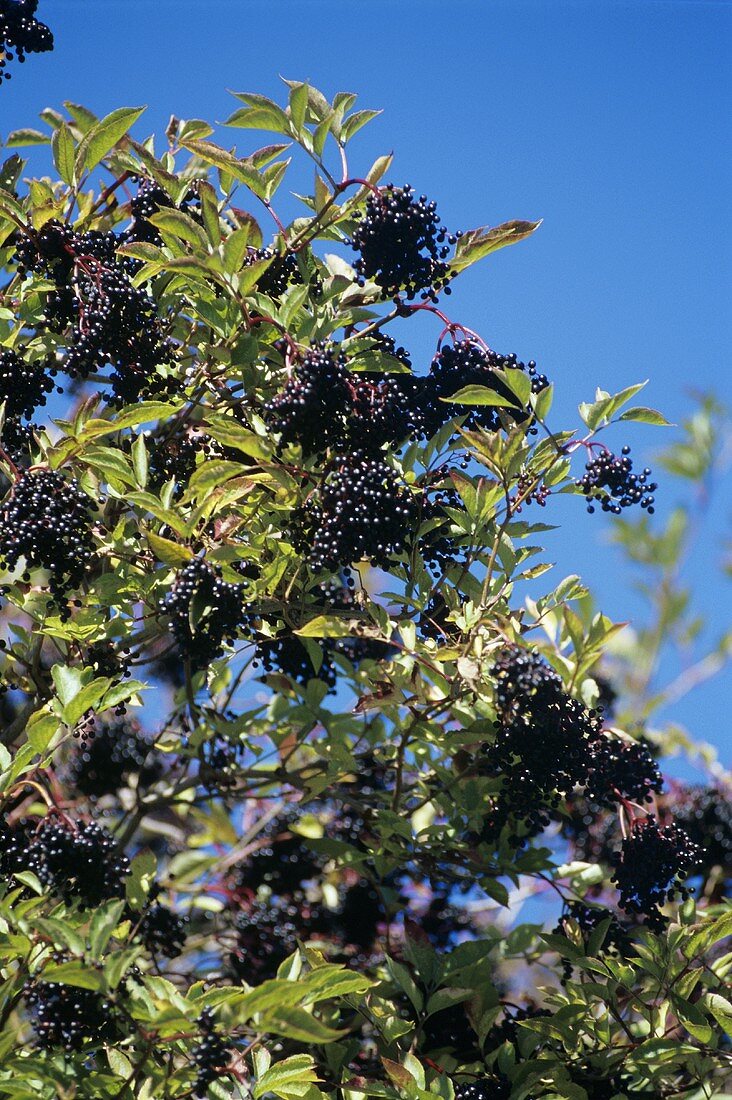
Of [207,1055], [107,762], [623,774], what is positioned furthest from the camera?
[107,762]

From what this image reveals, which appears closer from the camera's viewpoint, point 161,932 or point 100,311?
point 100,311

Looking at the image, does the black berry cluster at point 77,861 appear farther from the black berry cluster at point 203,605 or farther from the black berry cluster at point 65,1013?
the black berry cluster at point 203,605

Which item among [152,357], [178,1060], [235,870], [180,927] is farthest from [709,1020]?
[152,357]

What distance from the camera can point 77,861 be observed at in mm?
2773

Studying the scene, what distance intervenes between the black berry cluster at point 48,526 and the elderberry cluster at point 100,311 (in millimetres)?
363

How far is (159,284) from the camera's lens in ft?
11.1

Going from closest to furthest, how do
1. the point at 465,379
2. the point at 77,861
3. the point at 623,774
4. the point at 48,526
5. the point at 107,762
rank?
the point at 77,861, the point at 48,526, the point at 465,379, the point at 623,774, the point at 107,762

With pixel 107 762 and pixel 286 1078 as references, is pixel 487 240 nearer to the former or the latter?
pixel 286 1078

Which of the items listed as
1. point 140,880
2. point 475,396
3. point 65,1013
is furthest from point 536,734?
point 65,1013

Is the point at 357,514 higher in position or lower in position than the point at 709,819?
lower

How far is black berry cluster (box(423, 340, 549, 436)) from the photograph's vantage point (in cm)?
316

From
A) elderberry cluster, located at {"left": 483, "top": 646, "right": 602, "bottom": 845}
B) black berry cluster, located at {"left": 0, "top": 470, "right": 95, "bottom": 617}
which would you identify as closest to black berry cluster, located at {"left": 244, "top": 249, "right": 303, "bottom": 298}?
black berry cluster, located at {"left": 0, "top": 470, "right": 95, "bottom": 617}

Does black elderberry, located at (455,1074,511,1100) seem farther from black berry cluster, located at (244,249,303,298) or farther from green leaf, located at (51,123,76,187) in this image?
green leaf, located at (51,123,76,187)

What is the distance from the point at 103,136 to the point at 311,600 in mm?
1528
